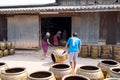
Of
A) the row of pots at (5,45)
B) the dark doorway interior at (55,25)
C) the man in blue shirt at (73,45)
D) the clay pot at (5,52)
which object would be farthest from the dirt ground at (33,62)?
the dark doorway interior at (55,25)

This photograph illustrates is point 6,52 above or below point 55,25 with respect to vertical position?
below

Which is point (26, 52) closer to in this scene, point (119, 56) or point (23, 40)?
point (23, 40)

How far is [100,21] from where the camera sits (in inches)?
518

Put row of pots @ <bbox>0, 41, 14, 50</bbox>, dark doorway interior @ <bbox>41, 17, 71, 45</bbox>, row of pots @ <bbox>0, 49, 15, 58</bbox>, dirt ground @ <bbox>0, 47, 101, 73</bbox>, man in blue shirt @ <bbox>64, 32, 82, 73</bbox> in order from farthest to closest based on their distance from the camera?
dark doorway interior @ <bbox>41, 17, 71, 45</bbox>
row of pots @ <bbox>0, 41, 14, 50</bbox>
row of pots @ <bbox>0, 49, 15, 58</bbox>
dirt ground @ <bbox>0, 47, 101, 73</bbox>
man in blue shirt @ <bbox>64, 32, 82, 73</bbox>

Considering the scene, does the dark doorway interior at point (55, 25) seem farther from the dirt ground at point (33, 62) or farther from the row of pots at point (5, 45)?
the dirt ground at point (33, 62)

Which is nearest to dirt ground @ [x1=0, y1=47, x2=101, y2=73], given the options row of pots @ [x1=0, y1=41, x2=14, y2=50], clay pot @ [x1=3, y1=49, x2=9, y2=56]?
clay pot @ [x1=3, y1=49, x2=9, y2=56]

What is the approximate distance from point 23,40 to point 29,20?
4.92 ft

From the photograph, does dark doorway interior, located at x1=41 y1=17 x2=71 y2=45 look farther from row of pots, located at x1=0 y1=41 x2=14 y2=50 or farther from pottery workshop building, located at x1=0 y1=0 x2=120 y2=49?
row of pots, located at x1=0 y1=41 x2=14 y2=50

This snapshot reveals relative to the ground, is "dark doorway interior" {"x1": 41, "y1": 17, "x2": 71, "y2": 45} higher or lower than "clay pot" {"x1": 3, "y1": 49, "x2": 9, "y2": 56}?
higher

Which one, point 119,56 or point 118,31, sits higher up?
point 118,31

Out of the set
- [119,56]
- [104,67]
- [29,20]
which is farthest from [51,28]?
[104,67]

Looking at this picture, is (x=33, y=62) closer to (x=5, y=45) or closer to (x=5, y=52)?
(x=5, y=52)

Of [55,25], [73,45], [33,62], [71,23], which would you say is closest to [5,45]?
[33,62]

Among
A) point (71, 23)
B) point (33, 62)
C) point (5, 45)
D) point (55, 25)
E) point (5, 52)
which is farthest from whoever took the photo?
point (55, 25)
